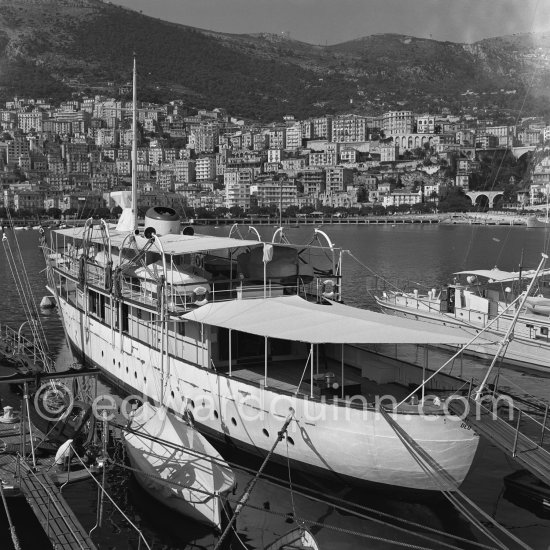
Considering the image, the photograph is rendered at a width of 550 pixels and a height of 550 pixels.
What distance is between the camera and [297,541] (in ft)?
40.5

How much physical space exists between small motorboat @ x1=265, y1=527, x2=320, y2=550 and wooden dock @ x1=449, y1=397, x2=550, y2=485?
3439 millimetres

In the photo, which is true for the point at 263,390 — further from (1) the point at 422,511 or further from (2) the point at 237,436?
(1) the point at 422,511

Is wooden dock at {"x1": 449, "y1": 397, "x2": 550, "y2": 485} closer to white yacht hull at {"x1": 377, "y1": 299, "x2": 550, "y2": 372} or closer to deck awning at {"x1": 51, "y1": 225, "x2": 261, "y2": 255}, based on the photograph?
deck awning at {"x1": 51, "y1": 225, "x2": 261, "y2": 255}

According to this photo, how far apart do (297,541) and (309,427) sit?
8.28ft

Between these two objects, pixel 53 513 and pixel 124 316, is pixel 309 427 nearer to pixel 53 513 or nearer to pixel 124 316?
pixel 53 513

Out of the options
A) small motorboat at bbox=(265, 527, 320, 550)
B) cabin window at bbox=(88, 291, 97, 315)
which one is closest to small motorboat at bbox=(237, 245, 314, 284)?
cabin window at bbox=(88, 291, 97, 315)

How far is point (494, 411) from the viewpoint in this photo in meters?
14.8

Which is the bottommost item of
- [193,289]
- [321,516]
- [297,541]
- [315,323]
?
[321,516]

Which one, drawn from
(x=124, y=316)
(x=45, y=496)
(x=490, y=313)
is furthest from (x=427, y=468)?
(x=490, y=313)

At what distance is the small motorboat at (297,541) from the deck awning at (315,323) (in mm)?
3282

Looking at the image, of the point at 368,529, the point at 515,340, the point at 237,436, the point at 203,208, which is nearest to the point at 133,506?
the point at 237,436

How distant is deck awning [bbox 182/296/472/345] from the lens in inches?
551

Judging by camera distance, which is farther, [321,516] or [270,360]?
[270,360]

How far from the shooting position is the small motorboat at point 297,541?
479 inches
